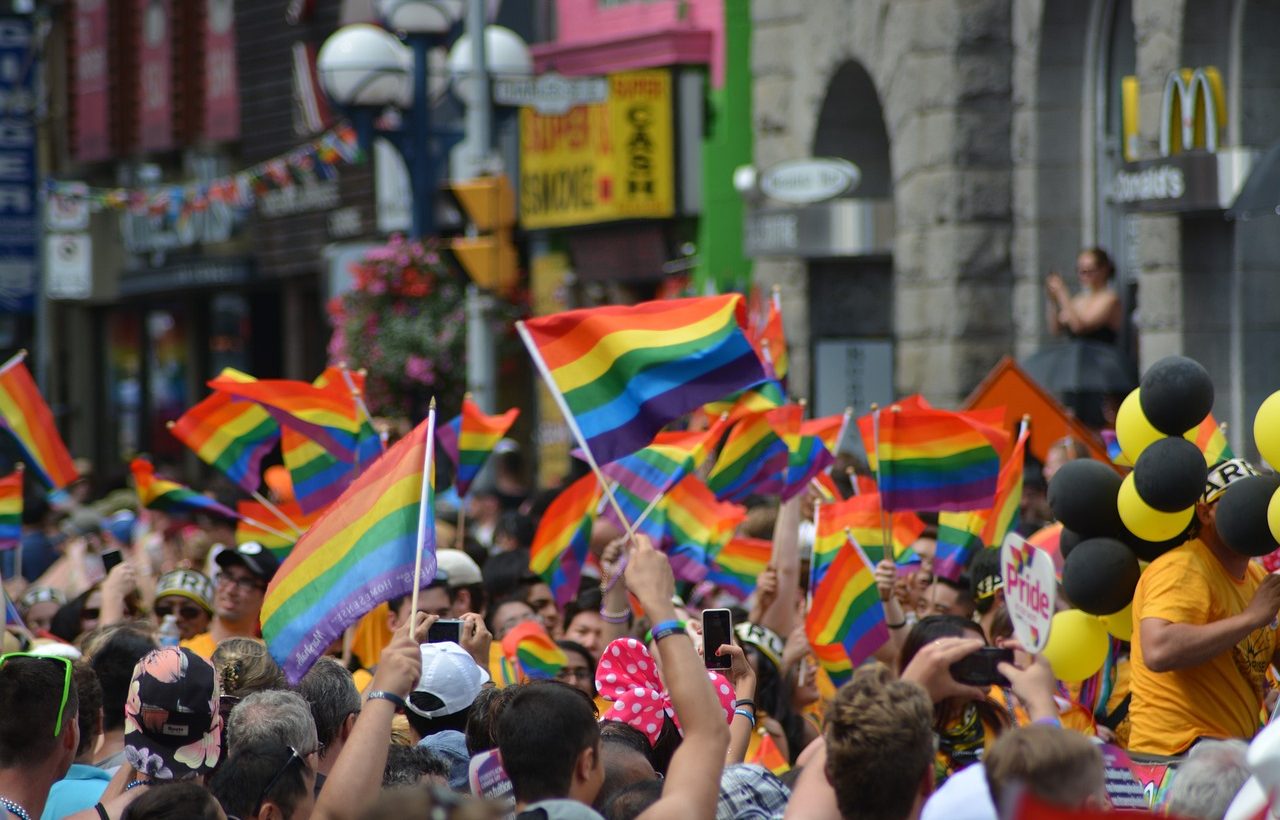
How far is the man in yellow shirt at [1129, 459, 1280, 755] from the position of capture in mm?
6539

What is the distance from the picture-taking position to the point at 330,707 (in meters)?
6.08

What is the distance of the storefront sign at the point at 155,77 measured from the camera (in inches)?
1367

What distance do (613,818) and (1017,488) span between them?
4277mm

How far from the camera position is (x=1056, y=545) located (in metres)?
8.52

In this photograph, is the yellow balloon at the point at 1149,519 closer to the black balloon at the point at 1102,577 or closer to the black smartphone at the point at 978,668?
the black balloon at the point at 1102,577

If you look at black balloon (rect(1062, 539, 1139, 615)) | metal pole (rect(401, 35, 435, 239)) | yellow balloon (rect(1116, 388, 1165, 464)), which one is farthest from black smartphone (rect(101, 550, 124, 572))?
metal pole (rect(401, 35, 435, 239))

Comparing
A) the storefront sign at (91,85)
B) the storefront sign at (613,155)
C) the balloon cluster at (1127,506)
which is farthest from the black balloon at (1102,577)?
the storefront sign at (91,85)

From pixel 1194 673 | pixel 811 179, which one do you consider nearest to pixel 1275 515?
pixel 1194 673

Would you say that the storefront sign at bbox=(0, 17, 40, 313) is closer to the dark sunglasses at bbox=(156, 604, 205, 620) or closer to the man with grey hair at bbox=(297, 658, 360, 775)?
the dark sunglasses at bbox=(156, 604, 205, 620)

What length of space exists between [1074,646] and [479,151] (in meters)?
9.78

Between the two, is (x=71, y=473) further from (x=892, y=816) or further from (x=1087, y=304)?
(x=892, y=816)

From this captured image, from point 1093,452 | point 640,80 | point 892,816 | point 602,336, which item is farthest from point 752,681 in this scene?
point 640,80

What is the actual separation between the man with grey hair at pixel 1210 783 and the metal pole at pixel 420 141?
1201 cm

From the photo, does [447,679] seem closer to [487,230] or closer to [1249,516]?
[1249,516]
